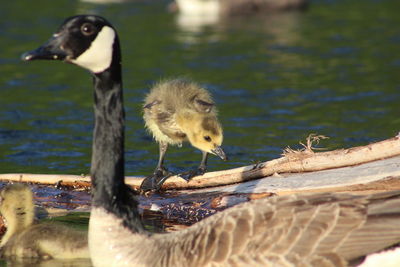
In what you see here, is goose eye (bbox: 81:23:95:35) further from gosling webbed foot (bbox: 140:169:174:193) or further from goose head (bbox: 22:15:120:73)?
gosling webbed foot (bbox: 140:169:174:193)

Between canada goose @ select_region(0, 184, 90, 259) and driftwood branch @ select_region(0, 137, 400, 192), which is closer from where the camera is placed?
canada goose @ select_region(0, 184, 90, 259)

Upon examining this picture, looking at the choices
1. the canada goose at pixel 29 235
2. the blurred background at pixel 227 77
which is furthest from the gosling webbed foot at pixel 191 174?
the canada goose at pixel 29 235

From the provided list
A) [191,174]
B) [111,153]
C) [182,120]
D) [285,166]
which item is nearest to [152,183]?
[191,174]

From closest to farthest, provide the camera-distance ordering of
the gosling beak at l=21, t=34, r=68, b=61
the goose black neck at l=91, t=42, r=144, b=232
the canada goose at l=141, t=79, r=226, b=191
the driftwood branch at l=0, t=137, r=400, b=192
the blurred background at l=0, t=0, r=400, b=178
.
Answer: the gosling beak at l=21, t=34, r=68, b=61 → the goose black neck at l=91, t=42, r=144, b=232 → the driftwood branch at l=0, t=137, r=400, b=192 → the canada goose at l=141, t=79, r=226, b=191 → the blurred background at l=0, t=0, r=400, b=178

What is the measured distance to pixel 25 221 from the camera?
24.5 ft

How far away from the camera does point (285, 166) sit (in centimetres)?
839

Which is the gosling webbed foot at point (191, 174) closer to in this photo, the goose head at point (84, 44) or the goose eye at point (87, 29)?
the goose head at point (84, 44)

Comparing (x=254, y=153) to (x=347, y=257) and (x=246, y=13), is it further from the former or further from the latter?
(x=246, y=13)

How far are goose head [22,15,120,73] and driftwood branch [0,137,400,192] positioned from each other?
2922mm

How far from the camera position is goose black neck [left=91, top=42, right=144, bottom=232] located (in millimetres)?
5926

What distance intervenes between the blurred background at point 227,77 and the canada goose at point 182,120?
1.17 m

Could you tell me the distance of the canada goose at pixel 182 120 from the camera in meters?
8.59

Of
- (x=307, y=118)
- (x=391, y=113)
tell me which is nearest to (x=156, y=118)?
(x=307, y=118)

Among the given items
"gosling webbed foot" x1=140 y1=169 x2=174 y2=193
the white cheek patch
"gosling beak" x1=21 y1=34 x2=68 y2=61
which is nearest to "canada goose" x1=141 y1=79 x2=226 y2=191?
"gosling webbed foot" x1=140 y1=169 x2=174 y2=193
